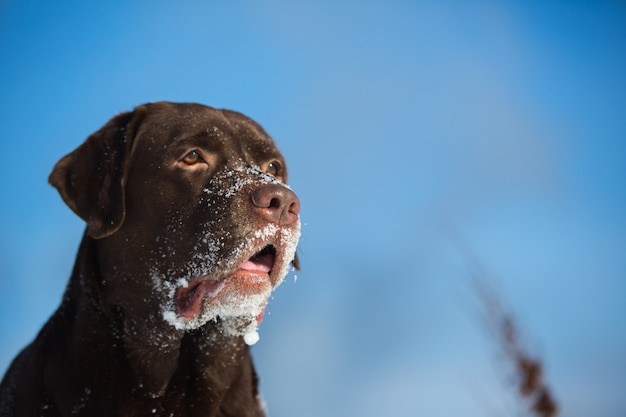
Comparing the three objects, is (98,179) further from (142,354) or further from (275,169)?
(275,169)

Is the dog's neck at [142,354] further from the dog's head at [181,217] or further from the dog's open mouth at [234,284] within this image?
the dog's open mouth at [234,284]

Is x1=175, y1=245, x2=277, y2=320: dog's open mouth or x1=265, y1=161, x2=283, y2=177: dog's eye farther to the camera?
x1=265, y1=161, x2=283, y2=177: dog's eye

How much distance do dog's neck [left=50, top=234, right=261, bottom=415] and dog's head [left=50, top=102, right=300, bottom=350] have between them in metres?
0.07

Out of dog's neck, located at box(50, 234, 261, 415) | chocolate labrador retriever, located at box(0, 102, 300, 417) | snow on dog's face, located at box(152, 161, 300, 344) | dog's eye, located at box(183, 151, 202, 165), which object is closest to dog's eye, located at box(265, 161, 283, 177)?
chocolate labrador retriever, located at box(0, 102, 300, 417)

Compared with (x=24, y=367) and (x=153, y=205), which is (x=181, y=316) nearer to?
(x=153, y=205)

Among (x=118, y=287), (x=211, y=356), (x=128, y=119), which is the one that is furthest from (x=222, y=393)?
(x=128, y=119)

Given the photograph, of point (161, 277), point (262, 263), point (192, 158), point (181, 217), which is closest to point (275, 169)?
point (192, 158)

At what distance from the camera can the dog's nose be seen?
3264 millimetres

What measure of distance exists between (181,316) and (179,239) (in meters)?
0.44

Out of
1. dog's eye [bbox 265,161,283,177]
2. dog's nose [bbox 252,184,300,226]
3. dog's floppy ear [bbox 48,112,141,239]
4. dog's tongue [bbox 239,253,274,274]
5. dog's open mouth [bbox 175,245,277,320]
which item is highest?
dog's eye [bbox 265,161,283,177]

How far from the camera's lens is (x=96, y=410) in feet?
11.2

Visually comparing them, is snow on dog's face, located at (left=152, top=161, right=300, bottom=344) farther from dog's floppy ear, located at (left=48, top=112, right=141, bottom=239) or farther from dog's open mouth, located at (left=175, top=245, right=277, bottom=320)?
dog's floppy ear, located at (left=48, top=112, right=141, bottom=239)

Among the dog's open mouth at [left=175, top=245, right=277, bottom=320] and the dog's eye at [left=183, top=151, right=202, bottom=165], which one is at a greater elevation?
the dog's eye at [left=183, top=151, right=202, bottom=165]

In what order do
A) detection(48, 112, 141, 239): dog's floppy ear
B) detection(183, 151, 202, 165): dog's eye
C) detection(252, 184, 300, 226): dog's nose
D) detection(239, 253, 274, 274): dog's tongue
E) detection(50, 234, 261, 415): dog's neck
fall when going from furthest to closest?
detection(183, 151, 202, 165): dog's eye
detection(48, 112, 141, 239): dog's floppy ear
detection(50, 234, 261, 415): dog's neck
detection(239, 253, 274, 274): dog's tongue
detection(252, 184, 300, 226): dog's nose
